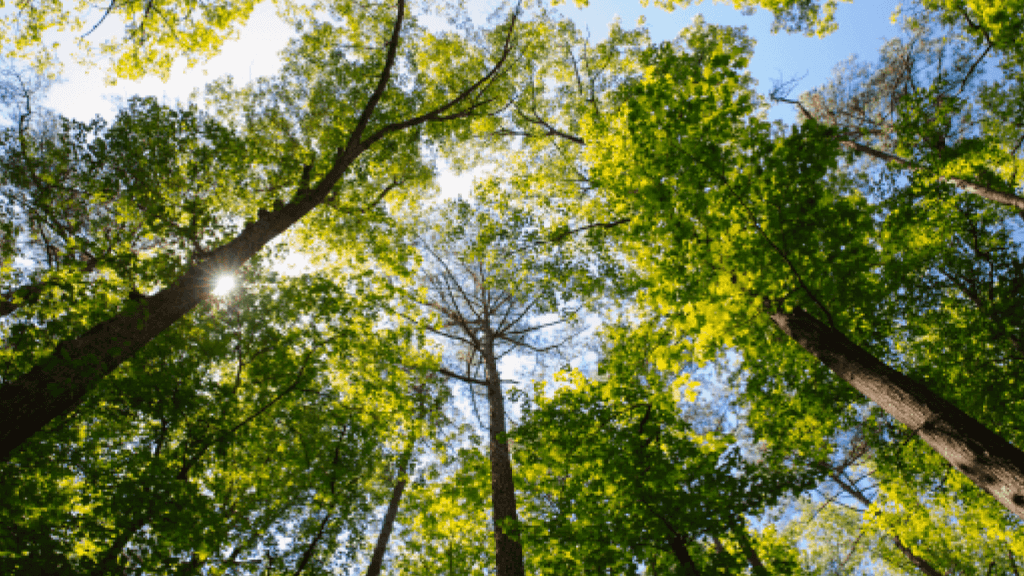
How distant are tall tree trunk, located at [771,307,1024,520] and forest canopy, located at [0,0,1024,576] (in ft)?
0.09

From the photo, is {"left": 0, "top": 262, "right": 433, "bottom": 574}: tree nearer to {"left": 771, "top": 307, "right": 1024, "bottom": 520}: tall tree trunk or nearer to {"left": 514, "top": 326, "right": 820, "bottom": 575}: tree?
{"left": 514, "top": 326, "right": 820, "bottom": 575}: tree

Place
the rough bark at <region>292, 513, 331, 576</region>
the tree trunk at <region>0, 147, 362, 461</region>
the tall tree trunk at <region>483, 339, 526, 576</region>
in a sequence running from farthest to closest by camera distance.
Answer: the tall tree trunk at <region>483, 339, 526, 576</region>
the rough bark at <region>292, 513, 331, 576</region>
the tree trunk at <region>0, 147, 362, 461</region>

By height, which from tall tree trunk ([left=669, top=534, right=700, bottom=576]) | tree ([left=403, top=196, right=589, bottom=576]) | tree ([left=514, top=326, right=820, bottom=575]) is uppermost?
tree ([left=403, top=196, right=589, bottom=576])

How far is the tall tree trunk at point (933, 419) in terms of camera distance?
11.8ft

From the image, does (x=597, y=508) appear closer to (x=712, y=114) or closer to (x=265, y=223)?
(x=712, y=114)

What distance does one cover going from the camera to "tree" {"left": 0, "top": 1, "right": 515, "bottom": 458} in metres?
4.46

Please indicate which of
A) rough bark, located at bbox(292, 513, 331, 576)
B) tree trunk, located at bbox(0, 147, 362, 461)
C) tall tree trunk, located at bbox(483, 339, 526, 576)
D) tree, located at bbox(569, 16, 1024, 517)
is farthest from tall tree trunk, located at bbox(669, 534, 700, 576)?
tree trunk, located at bbox(0, 147, 362, 461)

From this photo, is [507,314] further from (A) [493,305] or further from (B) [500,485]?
(B) [500,485]

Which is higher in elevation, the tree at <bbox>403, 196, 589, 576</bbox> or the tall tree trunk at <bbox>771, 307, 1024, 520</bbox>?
the tree at <bbox>403, 196, 589, 576</bbox>

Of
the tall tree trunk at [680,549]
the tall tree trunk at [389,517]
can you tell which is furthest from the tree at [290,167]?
the tall tree trunk at [680,549]

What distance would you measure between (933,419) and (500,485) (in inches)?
272

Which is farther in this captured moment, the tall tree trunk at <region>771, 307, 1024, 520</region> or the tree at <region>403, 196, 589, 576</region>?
the tree at <region>403, 196, 589, 576</region>

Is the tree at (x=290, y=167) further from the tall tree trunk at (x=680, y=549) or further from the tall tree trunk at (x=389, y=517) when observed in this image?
the tall tree trunk at (x=680, y=549)

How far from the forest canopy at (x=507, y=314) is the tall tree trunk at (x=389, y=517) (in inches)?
2.9
